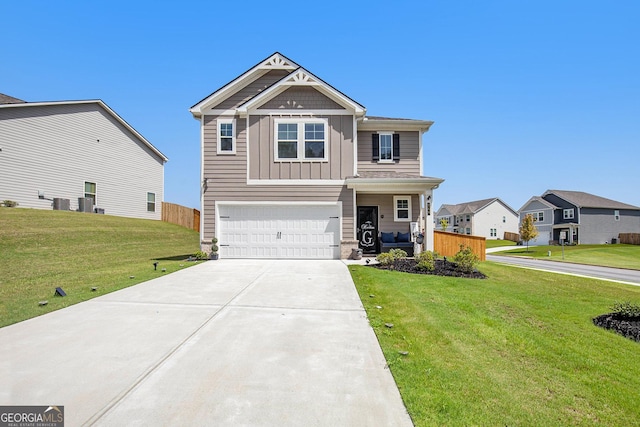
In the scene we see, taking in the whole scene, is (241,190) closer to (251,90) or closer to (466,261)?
(251,90)

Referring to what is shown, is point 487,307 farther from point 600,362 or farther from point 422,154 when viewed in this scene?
point 422,154

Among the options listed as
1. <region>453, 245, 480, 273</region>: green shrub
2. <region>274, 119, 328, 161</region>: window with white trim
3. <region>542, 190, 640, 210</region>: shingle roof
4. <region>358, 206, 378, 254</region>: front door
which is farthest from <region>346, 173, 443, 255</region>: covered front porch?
<region>542, 190, 640, 210</region>: shingle roof

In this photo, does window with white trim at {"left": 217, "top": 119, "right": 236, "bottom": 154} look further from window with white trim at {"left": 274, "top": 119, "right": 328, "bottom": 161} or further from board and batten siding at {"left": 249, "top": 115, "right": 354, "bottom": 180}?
window with white trim at {"left": 274, "top": 119, "right": 328, "bottom": 161}

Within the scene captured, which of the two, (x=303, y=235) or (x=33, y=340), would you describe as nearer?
(x=33, y=340)

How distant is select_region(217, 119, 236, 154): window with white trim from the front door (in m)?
6.26

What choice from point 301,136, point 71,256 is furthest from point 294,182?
point 71,256

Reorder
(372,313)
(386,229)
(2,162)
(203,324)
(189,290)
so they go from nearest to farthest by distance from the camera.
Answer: (203,324) → (372,313) → (189,290) → (386,229) → (2,162)

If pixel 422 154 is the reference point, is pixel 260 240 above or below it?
below

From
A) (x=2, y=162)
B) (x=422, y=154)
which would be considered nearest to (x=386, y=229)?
(x=422, y=154)

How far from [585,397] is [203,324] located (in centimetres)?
475

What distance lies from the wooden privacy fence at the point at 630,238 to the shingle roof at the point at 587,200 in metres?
3.88

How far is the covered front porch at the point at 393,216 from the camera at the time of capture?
45.9 ft

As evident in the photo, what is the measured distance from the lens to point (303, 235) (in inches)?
535

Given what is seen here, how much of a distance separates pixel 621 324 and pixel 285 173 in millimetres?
10991
